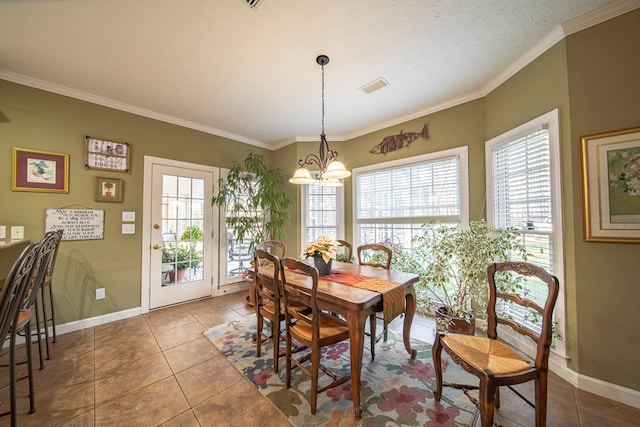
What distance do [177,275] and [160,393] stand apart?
2.00 m

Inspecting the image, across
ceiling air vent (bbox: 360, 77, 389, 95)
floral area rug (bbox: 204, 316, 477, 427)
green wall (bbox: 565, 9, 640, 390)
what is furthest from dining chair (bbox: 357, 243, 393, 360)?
ceiling air vent (bbox: 360, 77, 389, 95)

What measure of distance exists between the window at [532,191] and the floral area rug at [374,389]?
98 centimetres

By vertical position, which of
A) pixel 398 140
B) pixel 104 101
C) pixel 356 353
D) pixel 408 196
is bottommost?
pixel 356 353

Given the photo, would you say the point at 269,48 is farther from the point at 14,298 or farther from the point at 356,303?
the point at 14,298

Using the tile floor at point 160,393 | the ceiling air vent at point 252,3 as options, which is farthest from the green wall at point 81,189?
the ceiling air vent at point 252,3

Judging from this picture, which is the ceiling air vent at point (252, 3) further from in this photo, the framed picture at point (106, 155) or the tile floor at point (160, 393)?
the tile floor at point (160, 393)

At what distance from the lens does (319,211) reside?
4.17m

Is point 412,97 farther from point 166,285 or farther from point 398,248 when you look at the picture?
point 166,285

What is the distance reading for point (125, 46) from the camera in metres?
2.01

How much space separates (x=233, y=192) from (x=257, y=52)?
2.23 meters

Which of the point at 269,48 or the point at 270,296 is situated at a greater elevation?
the point at 269,48

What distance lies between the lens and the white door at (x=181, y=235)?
327 centimetres

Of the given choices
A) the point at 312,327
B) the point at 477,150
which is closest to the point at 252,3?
the point at 312,327

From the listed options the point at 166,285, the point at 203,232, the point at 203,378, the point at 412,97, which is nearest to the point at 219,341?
the point at 203,378
